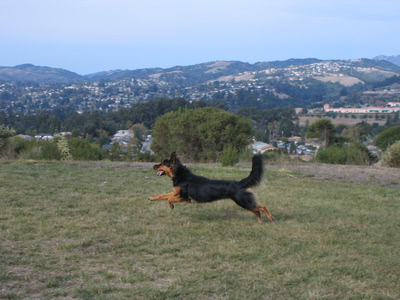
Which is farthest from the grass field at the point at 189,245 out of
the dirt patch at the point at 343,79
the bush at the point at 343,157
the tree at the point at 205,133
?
the dirt patch at the point at 343,79

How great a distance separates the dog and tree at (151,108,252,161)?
1276 centimetres

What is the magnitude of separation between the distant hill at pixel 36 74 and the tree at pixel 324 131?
14307cm

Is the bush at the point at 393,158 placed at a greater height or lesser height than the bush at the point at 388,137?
greater

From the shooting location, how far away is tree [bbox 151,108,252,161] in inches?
852

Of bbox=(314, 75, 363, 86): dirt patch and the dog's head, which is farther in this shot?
bbox=(314, 75, 363, 86): dirt patch

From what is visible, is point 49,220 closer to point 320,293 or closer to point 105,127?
point 320,293

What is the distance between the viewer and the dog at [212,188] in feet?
23.3

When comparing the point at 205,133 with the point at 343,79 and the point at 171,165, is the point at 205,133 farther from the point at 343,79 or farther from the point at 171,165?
the point at 343,79

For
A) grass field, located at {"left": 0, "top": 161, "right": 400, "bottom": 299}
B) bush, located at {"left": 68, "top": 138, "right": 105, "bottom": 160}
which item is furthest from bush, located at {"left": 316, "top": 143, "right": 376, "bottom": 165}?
bush, located at {"left": 68, "top": 138, "right": 105, "bottom": 160}

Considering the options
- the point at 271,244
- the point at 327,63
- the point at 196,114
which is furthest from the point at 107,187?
the point at 327,63

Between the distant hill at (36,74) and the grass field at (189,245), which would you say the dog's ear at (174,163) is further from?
the distant hill at (36,74)

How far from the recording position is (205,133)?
21.8 metres

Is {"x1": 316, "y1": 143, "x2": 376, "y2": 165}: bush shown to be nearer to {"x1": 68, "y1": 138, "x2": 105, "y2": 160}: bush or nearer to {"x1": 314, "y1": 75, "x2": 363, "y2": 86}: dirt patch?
{"x1": 68, "y1": 138, "x2": 105, "y2": 160}: bush

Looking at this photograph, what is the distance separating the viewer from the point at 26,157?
15.3 meters
